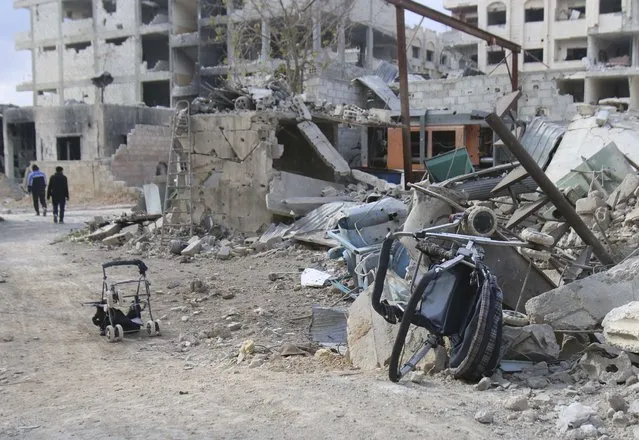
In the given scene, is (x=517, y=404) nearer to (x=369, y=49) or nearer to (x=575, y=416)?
(x=575, y=416)

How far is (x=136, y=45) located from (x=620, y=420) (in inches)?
1540

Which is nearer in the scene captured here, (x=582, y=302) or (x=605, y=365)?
(x=605, y=365)

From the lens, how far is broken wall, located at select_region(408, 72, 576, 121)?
63.7 ft

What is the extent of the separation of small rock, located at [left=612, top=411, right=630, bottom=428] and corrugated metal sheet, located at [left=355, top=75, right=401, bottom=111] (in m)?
18.6

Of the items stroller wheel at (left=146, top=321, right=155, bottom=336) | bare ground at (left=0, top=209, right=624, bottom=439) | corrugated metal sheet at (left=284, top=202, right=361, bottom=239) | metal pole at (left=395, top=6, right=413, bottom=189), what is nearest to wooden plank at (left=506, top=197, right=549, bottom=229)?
bare ground at (left=0, top=209, right=624, bottom=439)

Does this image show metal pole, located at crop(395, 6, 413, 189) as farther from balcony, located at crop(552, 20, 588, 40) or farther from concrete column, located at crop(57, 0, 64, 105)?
concrete column, located at crop(57, 0, 64, 105)

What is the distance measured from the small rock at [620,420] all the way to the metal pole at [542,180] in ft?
8.40

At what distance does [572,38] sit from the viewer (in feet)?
127

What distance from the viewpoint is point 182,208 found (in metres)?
13.0

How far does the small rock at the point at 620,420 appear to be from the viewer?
3.25 meters

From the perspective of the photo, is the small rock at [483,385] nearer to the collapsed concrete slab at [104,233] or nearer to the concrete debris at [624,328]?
the concrete debris at [624,328]

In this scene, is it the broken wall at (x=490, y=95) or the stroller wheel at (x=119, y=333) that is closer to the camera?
the stroller wheel at (x=119, y=333)

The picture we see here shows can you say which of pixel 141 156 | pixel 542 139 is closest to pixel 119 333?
pixel 542 139

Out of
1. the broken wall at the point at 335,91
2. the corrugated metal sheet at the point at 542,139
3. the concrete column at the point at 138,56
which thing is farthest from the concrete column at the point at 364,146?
the concrete column at the point at 138,56
